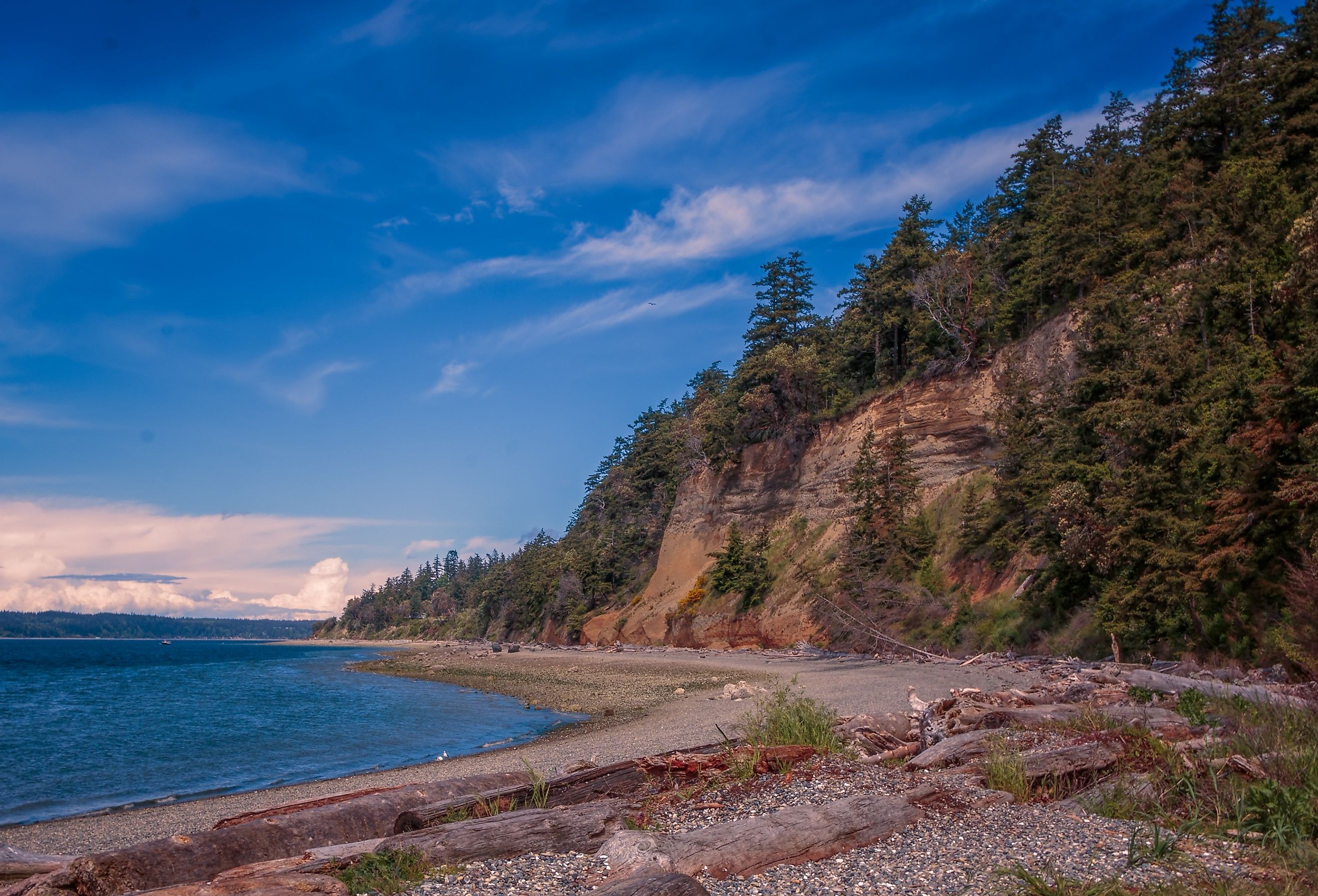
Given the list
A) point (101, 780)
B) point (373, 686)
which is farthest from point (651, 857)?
point (373, 686)

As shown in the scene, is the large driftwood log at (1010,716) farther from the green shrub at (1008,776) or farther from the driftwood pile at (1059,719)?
the green shrub at (1008,776)

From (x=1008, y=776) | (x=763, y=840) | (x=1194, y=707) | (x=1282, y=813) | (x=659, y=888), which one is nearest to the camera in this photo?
(x=659, y=888)

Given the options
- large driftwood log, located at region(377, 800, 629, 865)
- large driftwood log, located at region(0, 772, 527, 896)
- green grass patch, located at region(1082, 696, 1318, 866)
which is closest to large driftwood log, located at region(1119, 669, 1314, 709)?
green grass patch, located at region(1082, 696, 1318, 866)

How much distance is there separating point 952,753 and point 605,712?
1599 centimetres

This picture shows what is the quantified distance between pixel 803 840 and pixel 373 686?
1476 inches

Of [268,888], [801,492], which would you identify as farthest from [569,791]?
[801,492]

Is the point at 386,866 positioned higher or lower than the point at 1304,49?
lower

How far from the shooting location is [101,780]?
1642cm

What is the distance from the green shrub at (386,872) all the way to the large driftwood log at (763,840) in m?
1.36

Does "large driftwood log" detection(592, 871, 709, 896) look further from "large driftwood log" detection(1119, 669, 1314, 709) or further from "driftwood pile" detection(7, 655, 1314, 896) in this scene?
"large driftwood log" detection(1119, 669, 1314, 709)

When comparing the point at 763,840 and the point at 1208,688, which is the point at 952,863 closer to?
the point at 763,840

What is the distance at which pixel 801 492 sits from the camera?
4612 centimetres

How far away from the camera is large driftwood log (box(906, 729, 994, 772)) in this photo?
26.5 ft

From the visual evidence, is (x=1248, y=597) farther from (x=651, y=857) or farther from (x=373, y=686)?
(x=373, y=686)
